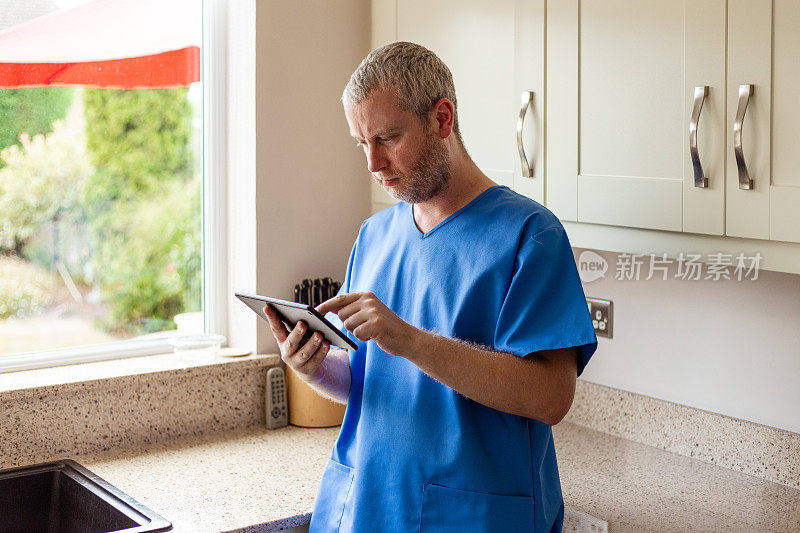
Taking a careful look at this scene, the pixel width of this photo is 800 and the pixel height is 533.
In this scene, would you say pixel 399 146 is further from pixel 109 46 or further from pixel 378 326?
pixel 109 46

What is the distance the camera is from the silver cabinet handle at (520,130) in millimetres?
1870

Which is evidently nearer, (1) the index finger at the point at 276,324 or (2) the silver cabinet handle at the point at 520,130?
(1) the index finger at the point at 276,324

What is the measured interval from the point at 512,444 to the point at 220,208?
4.38 ft

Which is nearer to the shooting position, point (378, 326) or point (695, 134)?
point (378, 326)

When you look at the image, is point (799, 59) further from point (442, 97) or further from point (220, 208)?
point (220, 208)

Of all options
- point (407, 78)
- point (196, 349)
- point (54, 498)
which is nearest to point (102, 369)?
point (196, 349)

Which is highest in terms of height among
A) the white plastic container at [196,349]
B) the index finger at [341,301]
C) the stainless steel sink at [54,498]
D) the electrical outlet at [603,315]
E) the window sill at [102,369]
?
the index finger at [341,301]

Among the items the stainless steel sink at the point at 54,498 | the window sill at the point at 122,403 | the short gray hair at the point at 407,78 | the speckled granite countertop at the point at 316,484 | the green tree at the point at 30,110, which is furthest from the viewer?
the green tree at the point at 30,110

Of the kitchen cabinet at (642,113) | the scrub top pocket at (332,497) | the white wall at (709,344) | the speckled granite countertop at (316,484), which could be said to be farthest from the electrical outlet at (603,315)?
the scrub top pocket at (332,497)

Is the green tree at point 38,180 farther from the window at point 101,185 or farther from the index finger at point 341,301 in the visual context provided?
the index finger at point 341,301

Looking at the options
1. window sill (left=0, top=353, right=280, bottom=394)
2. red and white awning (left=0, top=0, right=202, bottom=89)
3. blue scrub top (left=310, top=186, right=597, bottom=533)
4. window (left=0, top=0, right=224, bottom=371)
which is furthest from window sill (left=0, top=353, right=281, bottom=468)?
blue scrub top (left=310, top=186, right=597, bottom=533)

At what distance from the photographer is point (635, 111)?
168 centimetres

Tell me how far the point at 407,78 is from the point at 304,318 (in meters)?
0.41

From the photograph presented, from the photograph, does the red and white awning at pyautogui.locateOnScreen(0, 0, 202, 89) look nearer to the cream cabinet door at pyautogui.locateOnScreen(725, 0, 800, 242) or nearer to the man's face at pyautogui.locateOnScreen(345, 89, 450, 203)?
the man's face at pyautogui.locateOnScreen(345, 89, 450, 203)
